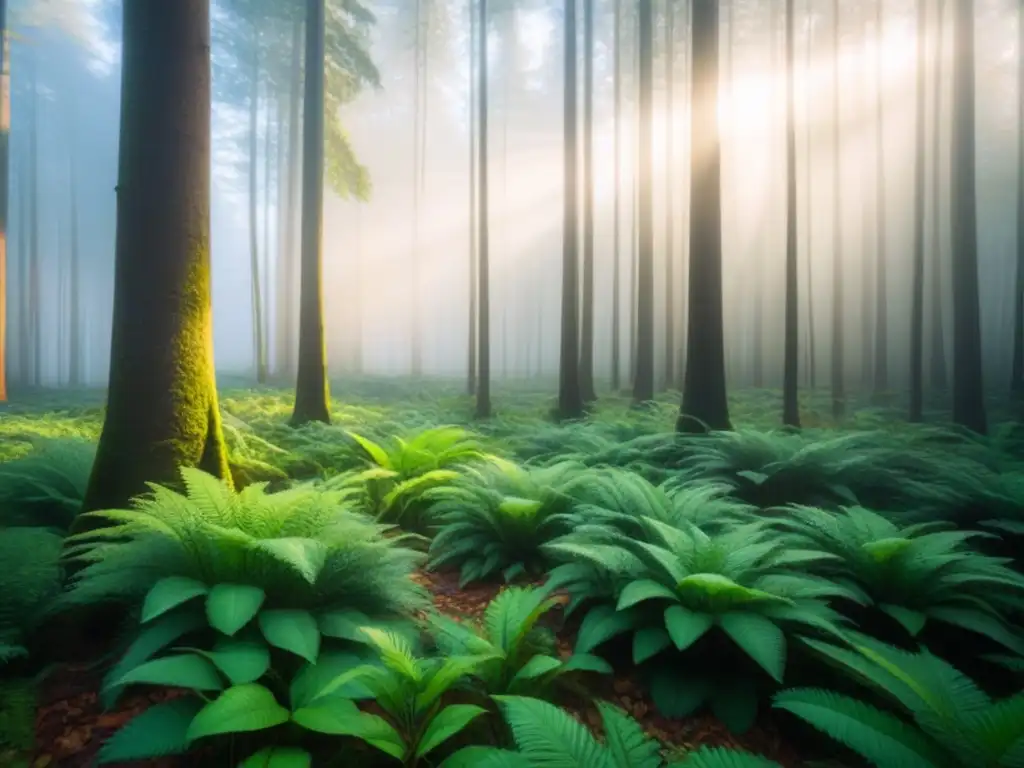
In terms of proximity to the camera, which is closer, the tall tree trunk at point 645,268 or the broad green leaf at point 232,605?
the broad green leaf at point 232,605

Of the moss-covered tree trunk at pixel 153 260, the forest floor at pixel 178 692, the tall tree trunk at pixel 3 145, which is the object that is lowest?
the forest floor at pixel 178 692

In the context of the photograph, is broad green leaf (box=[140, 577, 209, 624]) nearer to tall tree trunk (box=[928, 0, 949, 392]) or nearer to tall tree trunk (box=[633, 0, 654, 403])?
tall tree trunk (box=[633, 0, 654, 403])

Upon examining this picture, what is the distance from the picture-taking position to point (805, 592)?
278 cm

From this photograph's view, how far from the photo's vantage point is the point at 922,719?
1920mm

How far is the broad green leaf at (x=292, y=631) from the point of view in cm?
228

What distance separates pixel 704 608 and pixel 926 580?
61.5 inches

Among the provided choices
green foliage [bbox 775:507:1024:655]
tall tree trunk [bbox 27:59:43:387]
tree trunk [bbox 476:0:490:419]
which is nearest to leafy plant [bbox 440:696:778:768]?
green foliage [bbox 775:507:1024:655]

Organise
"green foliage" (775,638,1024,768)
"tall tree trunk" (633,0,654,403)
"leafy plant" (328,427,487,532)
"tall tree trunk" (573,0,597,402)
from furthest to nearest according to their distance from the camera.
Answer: "tall tree trunk" (573,0,597,402) → "tall tree trunk" (633,0,654,403) → "leafy plant" (328,427,487,532) → "green foliage" (775,638,1024,768)

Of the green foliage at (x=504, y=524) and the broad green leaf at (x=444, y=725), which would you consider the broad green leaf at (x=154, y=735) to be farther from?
the green foliage at (x=504, y=524)

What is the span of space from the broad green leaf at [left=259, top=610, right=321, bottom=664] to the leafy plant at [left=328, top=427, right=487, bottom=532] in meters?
1.93

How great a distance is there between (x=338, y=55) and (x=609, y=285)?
40495 millimetres

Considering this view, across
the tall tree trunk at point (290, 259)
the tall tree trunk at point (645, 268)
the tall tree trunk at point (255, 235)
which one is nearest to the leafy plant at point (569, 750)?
the tall tree trunk at point (645, 268)

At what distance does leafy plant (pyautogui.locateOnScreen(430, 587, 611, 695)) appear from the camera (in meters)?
2.47

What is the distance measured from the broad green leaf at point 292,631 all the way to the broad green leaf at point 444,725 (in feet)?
1.94
